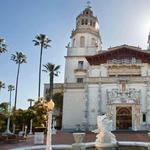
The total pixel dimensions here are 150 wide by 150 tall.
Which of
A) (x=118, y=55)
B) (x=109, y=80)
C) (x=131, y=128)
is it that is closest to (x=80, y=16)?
(x=118, y=55)

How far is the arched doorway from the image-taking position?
173 feet

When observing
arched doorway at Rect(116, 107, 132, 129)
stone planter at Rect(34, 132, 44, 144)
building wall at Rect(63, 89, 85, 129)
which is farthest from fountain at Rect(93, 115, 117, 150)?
building wall at Rect(63, 89, 85, 129)

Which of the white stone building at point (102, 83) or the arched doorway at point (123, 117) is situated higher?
the white stone building at point (102, 83)

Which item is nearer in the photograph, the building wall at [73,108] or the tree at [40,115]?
the tree at [40,115]

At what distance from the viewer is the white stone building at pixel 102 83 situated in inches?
2061

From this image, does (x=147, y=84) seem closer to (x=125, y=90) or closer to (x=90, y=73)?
(x=125, y=90)

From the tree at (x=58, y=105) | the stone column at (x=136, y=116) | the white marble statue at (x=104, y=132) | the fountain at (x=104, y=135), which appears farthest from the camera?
the tree at (x=58, y=105)

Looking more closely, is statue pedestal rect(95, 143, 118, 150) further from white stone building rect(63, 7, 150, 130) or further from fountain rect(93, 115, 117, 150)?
white stone building rect(63, 7, 150, 130)

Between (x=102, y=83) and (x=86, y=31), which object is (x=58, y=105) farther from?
(x=86, y=31)

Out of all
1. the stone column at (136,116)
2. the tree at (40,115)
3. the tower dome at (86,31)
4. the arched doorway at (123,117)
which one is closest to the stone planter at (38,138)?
the tree at (40,115)

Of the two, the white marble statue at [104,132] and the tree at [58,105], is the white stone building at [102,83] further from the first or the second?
the white marble statue at [104,132]

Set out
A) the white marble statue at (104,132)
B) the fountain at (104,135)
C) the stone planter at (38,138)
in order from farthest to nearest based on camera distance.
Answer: the stone planter at (38,138) → the white marble statue at (104,132) → the fountain at (104,135)

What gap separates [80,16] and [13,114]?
2834 cm

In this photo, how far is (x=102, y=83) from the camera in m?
54.2
